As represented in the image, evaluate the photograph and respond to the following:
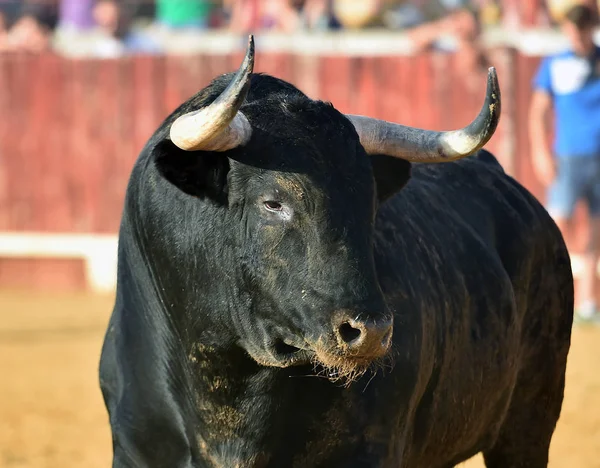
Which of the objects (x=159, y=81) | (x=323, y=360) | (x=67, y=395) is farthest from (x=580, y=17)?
(x=323, y=360)

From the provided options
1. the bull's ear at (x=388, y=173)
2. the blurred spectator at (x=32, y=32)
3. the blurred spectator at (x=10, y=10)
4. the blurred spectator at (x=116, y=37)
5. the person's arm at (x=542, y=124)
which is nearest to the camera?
the bull's ear at (x=388, y=173)

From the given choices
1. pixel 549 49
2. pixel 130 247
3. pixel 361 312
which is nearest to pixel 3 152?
pixel 549 49

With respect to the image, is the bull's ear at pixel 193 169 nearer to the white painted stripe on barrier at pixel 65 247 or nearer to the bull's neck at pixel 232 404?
the bull's neck at pixel 232 404

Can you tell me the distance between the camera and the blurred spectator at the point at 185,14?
535 inches

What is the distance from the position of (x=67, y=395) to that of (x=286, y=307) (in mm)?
4478

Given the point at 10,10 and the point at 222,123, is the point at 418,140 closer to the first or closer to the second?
the point at 222,123

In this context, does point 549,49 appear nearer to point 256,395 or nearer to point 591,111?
point 591,111

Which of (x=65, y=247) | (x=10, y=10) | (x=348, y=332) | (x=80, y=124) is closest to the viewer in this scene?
(x=348, y=332)

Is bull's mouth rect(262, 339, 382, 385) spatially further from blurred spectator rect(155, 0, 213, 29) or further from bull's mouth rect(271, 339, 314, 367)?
blurred spectator rect(155, 0, 213, 29)

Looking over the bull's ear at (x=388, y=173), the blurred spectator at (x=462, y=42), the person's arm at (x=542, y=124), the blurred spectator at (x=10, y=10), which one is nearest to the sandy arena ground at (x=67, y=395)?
the person's arm at (x=542, y=124)

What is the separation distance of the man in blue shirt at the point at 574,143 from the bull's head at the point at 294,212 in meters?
6.45

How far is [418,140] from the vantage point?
3.53 meters

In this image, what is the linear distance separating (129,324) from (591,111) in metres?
6.74

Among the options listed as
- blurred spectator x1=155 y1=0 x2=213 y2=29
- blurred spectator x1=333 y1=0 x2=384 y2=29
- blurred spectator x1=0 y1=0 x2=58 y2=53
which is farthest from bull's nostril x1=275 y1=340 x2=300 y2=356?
blurred spectator x1=155 y1=0 x2=213 y2=29
